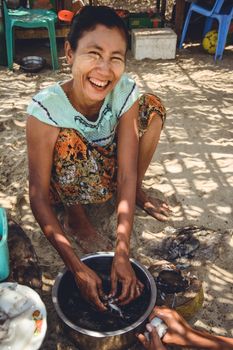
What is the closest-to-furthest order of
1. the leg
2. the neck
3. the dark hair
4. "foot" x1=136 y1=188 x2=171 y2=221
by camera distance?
the dark hair → the neck → the leg → "foot" x1=136 y1=188 x2=171 y2=221

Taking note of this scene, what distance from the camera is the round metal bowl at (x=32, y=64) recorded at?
→ 525 cm

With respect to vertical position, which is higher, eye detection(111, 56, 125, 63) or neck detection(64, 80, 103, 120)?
eye detection(111, 56, 125, 63)

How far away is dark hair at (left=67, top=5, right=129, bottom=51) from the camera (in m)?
1.86

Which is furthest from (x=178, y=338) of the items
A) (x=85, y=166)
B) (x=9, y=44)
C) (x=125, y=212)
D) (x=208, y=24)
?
(x=208, y=24)

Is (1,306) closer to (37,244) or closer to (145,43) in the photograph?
(37,244)

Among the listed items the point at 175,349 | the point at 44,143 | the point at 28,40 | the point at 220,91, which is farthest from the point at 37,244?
the point at 28,40

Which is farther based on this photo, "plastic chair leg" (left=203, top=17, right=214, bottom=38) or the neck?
A: "plastic chair leg" (left=203, top=17, right=214, bottom=38)

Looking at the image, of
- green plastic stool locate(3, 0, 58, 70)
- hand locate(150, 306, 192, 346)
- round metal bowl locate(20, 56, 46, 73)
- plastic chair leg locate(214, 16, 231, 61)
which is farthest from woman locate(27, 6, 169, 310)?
plastic chair leg locate(214, 16, 231, 61)

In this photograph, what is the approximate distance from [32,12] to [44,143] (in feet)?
13.5

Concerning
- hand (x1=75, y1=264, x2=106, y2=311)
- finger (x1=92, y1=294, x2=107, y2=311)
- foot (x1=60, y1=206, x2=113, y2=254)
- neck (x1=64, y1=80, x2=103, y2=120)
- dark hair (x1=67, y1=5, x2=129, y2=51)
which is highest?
dark hair (x1=67, y1=5, x2=129, y2=51)

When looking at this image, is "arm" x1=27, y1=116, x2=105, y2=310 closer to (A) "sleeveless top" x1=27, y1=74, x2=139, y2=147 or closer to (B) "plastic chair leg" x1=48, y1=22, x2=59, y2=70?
(A) "sleeveless top" x1=27, y1=74, x2=139, y2=147

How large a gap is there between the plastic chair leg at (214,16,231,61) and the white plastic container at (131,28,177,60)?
2.12ft

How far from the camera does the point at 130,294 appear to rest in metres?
1.85

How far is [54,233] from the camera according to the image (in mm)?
1947
